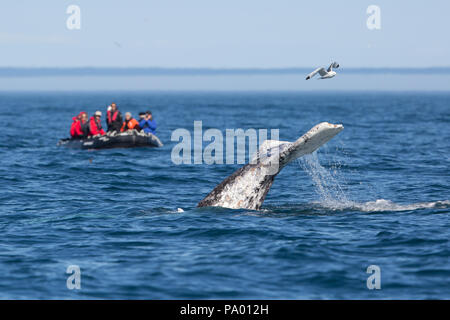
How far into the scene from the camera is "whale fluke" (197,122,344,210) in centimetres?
1191

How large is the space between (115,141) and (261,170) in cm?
2129

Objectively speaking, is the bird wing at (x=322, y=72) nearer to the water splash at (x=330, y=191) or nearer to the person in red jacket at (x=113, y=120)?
the water splash at (x=330, y=191)

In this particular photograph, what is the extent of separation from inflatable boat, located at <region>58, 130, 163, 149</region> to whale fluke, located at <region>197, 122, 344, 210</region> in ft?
63.6

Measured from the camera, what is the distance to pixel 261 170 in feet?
42.6

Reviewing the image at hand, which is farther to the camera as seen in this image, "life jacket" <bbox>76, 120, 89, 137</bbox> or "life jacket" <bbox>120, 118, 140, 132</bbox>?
"life jacket" <bbox>76, 120, 89, 137</bbox>

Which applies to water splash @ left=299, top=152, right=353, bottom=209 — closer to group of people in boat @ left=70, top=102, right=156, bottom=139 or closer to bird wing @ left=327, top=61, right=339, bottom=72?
bird wing @ left=327, top=61, right=339, bottom=72

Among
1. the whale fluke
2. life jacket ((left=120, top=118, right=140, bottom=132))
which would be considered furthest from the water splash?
life jacket ((left=120, top=118, right=140, bottom=132))

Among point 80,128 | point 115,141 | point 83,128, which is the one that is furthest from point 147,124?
point 80,128

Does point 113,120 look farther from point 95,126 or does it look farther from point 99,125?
point 95,126

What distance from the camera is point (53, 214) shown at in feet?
51.0

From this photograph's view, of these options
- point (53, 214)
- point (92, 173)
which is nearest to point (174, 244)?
point (53, 214)

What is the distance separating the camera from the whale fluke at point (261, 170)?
11906 mm

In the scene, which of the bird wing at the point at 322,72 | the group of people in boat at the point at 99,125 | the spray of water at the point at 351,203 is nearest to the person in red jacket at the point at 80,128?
the group of people in boat at the point at 99,125
